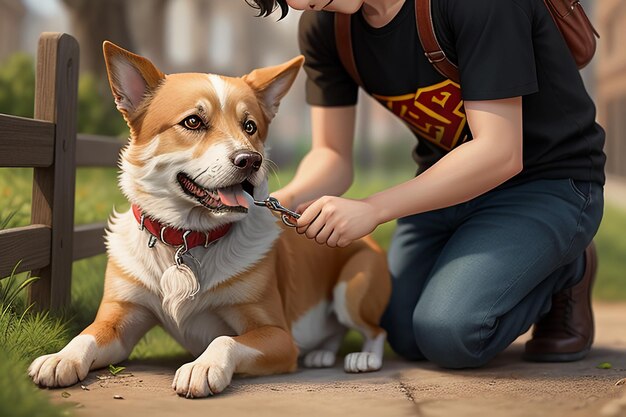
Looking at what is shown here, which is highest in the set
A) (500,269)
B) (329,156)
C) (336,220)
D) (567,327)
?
(329,156)

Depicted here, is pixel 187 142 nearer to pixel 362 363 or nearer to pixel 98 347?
pixel 98 347

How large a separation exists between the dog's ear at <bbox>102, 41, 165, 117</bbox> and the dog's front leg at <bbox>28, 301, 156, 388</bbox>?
62cm

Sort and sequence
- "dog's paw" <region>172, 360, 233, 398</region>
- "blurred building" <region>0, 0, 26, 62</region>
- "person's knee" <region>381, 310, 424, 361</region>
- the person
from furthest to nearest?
"blurred building" <region>0, 0, 26, 62</region>, "person's knee" <region>381, 310, 424, 361</region>, the person, "dog's paw" <region>172, 360, 233, 398</region>

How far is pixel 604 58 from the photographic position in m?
12.1

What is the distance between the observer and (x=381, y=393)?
2.19m

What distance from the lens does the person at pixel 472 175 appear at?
93.5 inches

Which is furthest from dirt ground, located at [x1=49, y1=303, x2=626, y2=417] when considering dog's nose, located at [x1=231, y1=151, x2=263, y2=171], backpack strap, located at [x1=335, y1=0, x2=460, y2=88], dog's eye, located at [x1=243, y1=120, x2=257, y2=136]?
backpack strap, located at [x1=335, y1=0, x2=460, y2=88]

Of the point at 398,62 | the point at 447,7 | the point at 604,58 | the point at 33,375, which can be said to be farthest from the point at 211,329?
the point at 604,58

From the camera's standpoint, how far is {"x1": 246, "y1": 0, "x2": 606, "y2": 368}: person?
238 centimetres

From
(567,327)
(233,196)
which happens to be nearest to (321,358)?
(233,196)

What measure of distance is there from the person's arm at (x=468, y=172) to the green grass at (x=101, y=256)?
680mm

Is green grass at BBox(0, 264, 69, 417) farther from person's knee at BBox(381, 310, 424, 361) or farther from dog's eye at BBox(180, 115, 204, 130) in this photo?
person's knee at BBox(381, 310, 424, 361)

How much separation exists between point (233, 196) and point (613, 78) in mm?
10954

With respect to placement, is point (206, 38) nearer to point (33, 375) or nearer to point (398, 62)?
point (398, 62)
